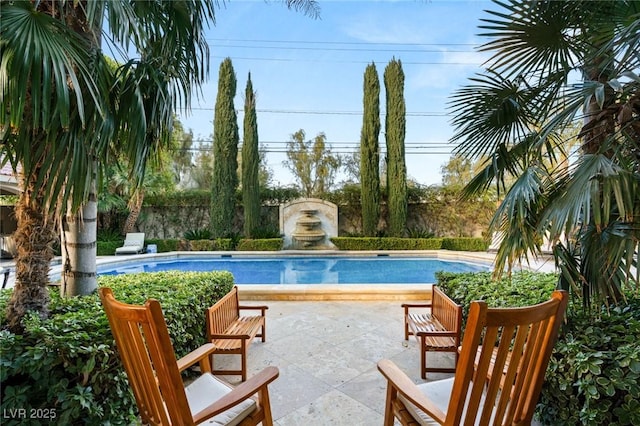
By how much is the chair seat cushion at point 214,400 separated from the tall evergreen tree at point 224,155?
10.6 metres

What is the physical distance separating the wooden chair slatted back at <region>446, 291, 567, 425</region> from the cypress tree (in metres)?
11.0

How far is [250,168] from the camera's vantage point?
1218 cm

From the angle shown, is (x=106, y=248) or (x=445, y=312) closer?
(x=445, y=312)

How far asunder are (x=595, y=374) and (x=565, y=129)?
1548mm

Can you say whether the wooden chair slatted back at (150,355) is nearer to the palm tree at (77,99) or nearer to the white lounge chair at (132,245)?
the palm tree at (77,99)

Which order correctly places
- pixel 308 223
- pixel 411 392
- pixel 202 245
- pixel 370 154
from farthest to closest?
pixel 370 154 → pixel 308 223 → pixel 202 245 → pixel 411 392

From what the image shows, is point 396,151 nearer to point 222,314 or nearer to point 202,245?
point 202,245

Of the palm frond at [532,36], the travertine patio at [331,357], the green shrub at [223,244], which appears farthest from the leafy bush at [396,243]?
the palm frond at [532,36]

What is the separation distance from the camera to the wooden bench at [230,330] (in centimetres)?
260

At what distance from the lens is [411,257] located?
35.0 feet

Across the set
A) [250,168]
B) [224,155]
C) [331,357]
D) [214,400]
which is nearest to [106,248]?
[224,155]

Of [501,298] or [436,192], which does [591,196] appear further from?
[436,192]

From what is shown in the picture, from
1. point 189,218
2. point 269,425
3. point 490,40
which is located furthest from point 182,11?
point 189,218

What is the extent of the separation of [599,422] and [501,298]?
3.99 feet
